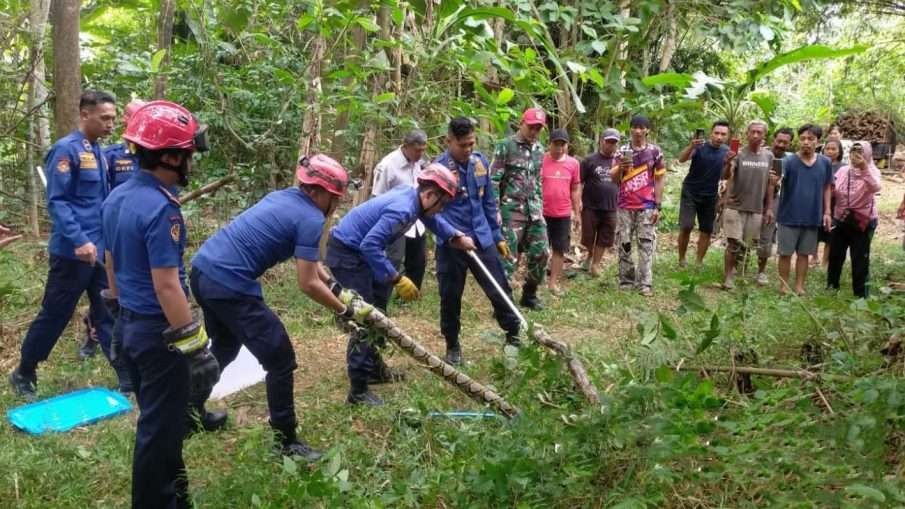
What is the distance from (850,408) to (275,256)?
9.17 feet

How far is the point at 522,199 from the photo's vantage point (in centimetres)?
712

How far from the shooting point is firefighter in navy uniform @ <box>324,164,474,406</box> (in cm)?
459

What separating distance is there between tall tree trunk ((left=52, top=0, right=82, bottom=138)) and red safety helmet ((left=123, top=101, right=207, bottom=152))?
3.37 m

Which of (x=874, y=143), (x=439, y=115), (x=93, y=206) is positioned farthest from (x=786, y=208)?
(x=874, y=143)

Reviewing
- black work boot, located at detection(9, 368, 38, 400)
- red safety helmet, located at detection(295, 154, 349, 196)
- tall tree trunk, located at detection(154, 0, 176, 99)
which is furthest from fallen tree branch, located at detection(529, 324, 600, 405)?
tall tree trunk, located at detection(154, 0, 176, 99)

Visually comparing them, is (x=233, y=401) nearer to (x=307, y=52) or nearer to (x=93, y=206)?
(x=93, y=206)

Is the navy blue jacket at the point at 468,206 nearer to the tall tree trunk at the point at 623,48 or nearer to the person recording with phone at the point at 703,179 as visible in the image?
the person recording with phone at the point at 703,179

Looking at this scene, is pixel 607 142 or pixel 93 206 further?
pixel 607 142

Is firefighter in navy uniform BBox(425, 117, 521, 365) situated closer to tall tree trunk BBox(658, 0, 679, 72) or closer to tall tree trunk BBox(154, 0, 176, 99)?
tall tree trunk BBox(154, 0, 176, 99)

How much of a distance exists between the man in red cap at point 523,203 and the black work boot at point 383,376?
209cm

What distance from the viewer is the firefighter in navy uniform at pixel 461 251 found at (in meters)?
5.46

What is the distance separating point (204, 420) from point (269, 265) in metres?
1.09

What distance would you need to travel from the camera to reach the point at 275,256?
3902 mm

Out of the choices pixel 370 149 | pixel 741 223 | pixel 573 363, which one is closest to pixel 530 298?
pixel 370 149
